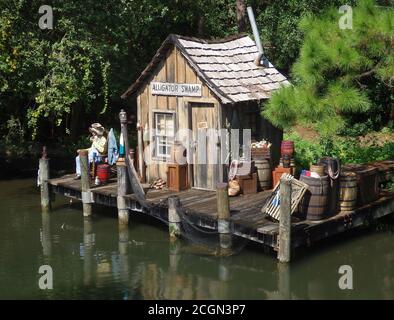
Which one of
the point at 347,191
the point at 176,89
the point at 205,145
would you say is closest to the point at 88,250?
the point at 205,145

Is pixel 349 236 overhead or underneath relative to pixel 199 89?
underneath

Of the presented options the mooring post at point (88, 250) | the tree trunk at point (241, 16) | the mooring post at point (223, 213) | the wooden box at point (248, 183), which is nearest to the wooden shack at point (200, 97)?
the wooden box at point (248, 183)

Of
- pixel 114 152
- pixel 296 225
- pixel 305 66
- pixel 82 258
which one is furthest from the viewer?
pixel 114 152

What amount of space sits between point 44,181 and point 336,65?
10038 millimetres

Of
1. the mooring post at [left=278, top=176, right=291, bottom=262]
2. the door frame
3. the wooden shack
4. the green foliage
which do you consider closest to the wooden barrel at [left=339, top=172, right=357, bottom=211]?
the mooring post at [left=278, top=176, right=291, bottom=262]

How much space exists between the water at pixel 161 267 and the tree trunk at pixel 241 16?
9520 mm

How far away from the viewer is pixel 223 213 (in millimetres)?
14133

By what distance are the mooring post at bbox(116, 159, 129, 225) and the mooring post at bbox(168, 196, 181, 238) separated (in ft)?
5.77

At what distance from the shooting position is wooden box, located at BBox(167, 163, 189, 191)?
16.8 metres

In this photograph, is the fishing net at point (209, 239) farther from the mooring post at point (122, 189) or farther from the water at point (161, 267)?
the mooring post at point (122, 189)
